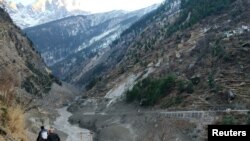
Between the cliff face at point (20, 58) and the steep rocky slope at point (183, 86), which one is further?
the cliff face at point (20, 58)

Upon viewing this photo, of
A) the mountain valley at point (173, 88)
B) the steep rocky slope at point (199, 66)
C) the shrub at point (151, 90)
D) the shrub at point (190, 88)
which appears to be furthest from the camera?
the shrub at point (151, 90)

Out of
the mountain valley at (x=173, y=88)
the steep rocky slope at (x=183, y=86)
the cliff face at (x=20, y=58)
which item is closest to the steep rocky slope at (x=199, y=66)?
the steep rocky slope at (x=183, y=86)

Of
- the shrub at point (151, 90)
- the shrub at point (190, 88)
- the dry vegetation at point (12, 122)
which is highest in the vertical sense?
the dry vegetation at point (12, 122)

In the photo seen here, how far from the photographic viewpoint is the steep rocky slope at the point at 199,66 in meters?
92.2

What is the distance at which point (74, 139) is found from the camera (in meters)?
88.6

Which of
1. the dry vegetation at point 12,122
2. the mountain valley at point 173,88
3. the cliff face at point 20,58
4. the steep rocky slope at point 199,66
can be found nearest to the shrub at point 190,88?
the steep rocky slope at point 199,66

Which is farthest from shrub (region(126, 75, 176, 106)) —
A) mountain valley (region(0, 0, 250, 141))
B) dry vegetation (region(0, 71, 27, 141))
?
dry vegetation (region(0, 71, 27, 141))

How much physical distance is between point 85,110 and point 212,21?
37.9 meters

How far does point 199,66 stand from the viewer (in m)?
108

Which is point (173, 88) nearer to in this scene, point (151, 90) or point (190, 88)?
point (190, 88)

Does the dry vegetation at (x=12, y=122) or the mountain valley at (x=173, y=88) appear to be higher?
the dry vegetation at (x=12, y=122)

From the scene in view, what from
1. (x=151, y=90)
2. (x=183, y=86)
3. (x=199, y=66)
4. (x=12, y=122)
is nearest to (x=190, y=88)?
(x=183, y=86)

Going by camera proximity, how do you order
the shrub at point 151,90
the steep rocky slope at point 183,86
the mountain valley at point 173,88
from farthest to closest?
the shrub at point 151,90, the steep rocky slope at point 183,86, the mountain valley at point 173,88

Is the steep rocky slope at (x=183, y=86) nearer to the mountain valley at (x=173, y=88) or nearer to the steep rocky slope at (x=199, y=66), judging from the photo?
the steep rocky slope at (x=199, y=66)
